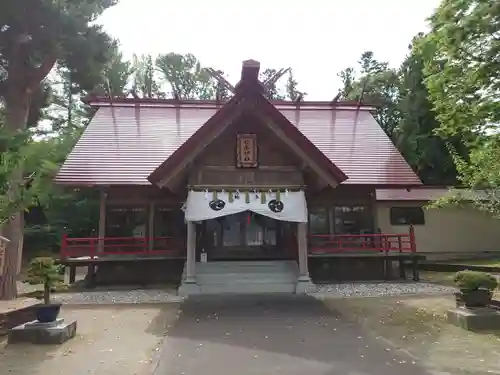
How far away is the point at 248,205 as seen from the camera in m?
11.4

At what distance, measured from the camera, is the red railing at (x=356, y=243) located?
13.3 metres

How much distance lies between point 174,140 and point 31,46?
18.4 feet

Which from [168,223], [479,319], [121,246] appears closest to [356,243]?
[168,223]

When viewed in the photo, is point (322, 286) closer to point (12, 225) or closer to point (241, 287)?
point (241, 287)

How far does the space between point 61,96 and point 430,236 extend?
24.9 m

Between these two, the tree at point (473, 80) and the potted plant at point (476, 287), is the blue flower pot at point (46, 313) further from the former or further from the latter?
the tree at point (473, 80)

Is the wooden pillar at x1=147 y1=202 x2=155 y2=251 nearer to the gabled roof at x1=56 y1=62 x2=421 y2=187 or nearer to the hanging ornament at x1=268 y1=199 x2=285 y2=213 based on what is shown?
the gabled roof at x1=56 y1=62 x2=421 y2=187

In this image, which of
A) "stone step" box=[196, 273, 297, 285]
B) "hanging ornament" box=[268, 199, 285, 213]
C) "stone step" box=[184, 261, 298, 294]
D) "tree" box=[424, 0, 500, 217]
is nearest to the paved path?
"stone step" box=[184, 261, 298, 294]

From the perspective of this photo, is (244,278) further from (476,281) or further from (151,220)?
(476,281)

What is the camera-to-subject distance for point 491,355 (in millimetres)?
5477

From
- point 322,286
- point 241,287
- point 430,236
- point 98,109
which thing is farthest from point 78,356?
point 430,236

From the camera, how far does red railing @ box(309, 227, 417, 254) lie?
13.3m

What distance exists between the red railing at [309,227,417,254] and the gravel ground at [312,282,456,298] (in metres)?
1.09

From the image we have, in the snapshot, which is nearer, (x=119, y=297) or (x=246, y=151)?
(x=119, y=297)
